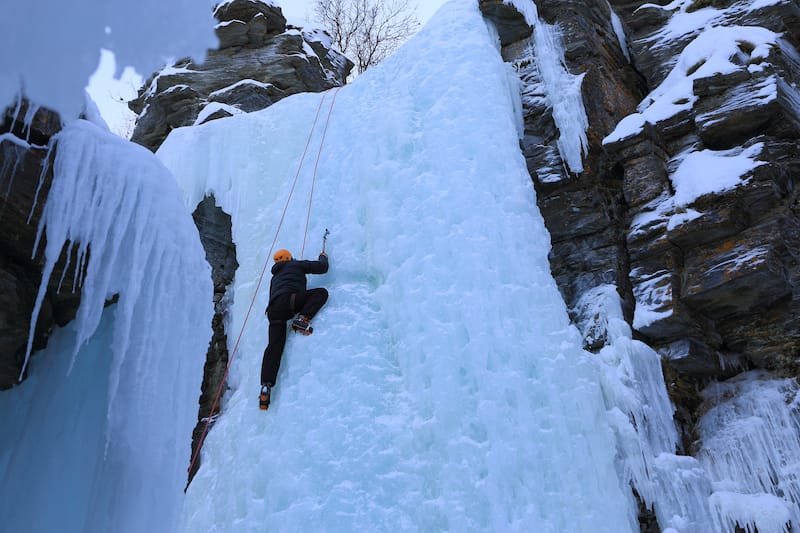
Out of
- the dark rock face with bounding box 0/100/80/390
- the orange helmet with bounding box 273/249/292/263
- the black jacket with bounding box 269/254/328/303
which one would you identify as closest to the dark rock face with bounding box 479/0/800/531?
the black jacket with bounding box 269/254/328/303

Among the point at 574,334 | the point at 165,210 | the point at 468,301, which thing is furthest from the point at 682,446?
the point at 165,210

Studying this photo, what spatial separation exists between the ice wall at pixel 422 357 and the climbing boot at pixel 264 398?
0.07 m

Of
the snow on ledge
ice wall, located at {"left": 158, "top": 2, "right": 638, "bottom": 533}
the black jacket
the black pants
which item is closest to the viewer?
ice wall, located at {"left": 158, "top": 2, "right": 638, "bottom": 533}

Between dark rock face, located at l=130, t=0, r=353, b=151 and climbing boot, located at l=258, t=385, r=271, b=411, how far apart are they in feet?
17.9

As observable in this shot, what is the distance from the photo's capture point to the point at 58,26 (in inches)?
104

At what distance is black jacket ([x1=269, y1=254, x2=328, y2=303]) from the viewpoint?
558 cm

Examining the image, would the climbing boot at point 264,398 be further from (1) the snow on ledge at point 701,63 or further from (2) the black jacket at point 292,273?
(1) the snow on ledge at point 701,63

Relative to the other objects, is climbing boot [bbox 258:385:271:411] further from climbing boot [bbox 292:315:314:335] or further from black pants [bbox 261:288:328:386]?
climbing boot [bbox 292:315:314:335]

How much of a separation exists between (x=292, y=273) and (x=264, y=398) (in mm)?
1134

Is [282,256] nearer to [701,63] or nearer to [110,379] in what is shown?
[110,379]

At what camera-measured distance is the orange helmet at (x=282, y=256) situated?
5.86 meters

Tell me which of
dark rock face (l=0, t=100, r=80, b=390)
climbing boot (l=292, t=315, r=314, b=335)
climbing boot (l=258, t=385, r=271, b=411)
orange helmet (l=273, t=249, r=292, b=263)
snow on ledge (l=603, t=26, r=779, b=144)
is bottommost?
snow on ledge (l=603, t=26, r=779, b=144)

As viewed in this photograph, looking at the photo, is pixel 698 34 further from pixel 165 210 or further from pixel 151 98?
pixel 151 98

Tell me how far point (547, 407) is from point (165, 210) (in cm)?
312
